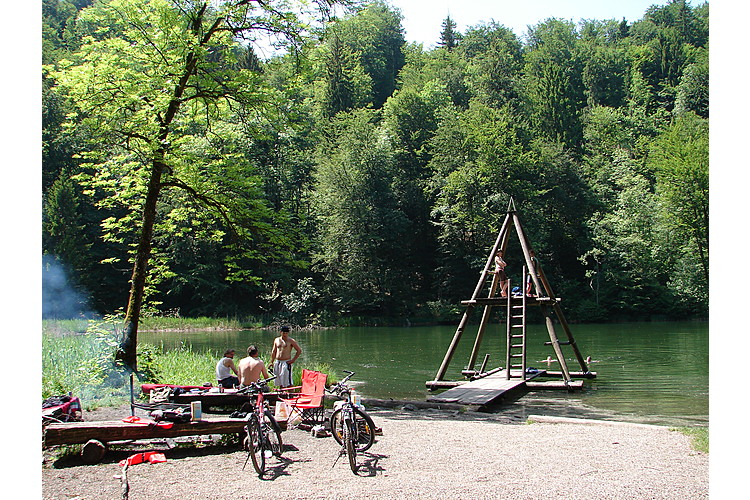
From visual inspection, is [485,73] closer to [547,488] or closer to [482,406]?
[482,406]

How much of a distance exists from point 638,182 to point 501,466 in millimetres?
41125

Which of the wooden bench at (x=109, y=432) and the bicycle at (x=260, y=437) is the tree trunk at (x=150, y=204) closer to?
the wooden bench at (x=109, y=432)

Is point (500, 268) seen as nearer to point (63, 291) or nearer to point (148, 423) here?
Result: point (148, 423)

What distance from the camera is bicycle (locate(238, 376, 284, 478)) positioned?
715 centimetres

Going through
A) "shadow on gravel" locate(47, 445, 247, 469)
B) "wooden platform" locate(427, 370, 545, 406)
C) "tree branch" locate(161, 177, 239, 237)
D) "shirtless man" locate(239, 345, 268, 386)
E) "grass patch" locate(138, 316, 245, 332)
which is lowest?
"grass patch" locate(138, 316, 245, 332)

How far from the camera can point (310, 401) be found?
9906 millimetres

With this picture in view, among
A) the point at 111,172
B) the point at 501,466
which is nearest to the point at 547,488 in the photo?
the point at 501,466

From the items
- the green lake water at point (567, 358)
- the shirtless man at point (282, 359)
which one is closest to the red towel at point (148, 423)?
the shirtless man at point (282, 359)

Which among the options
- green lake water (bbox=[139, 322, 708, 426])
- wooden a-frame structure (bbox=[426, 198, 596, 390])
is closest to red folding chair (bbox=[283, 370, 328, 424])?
green lake water (bbox=[139, 322, 708, 426])

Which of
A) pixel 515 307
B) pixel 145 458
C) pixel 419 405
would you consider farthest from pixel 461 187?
pixel 145 458

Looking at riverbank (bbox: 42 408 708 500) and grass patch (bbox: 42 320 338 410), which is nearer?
riverbank (bbox: 42 408 708 500)

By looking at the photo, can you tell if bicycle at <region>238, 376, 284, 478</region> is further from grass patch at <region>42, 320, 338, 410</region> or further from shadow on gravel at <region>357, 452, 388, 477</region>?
grass patch at <region>42, 320, 338, 410</region>

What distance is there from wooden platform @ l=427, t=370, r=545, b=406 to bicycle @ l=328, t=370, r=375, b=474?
576 centimetres
